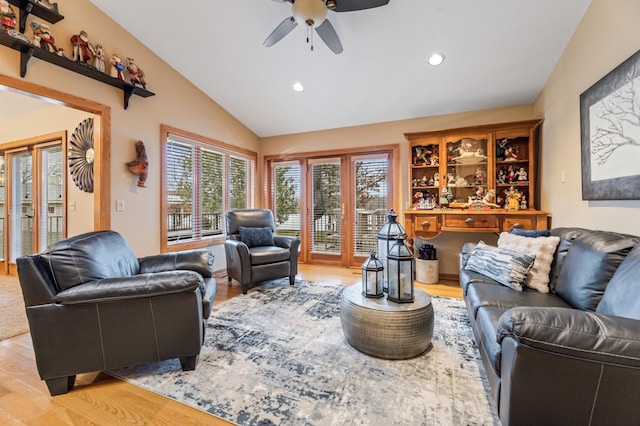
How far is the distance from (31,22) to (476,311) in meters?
4.17

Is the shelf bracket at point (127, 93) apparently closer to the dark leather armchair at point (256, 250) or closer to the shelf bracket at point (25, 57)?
the shelf bracket at point (25, 57)

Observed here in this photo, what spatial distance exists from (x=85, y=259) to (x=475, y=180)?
171 inches

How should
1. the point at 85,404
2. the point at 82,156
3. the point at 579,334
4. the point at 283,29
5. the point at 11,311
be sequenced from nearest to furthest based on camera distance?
the point at 579,334 → the point at 85,404 → the point at 283,29 → the point at 11,311 → the point at 82,156

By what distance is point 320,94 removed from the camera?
4.08 metres

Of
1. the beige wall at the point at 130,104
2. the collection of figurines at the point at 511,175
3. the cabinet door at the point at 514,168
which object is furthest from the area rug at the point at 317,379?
the collection of figurines at the point at 511,175

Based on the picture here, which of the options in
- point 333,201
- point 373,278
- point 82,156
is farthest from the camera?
point 333,201

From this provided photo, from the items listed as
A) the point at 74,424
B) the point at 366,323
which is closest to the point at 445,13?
the point at 366,323

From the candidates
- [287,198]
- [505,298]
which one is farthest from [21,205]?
[505,298]

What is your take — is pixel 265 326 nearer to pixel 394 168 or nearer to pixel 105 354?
pixel 105 354

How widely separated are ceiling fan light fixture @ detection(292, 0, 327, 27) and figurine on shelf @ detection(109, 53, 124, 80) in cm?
203

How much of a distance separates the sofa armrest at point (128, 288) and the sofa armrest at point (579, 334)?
68.5 inches

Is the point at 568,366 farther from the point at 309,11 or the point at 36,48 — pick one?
the point at 36,48

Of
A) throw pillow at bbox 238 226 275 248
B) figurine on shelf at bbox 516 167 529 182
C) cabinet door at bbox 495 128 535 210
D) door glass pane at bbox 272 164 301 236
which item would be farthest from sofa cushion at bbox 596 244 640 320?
door glass pane at bbox 272 164 301 236

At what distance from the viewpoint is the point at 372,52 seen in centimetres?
322
